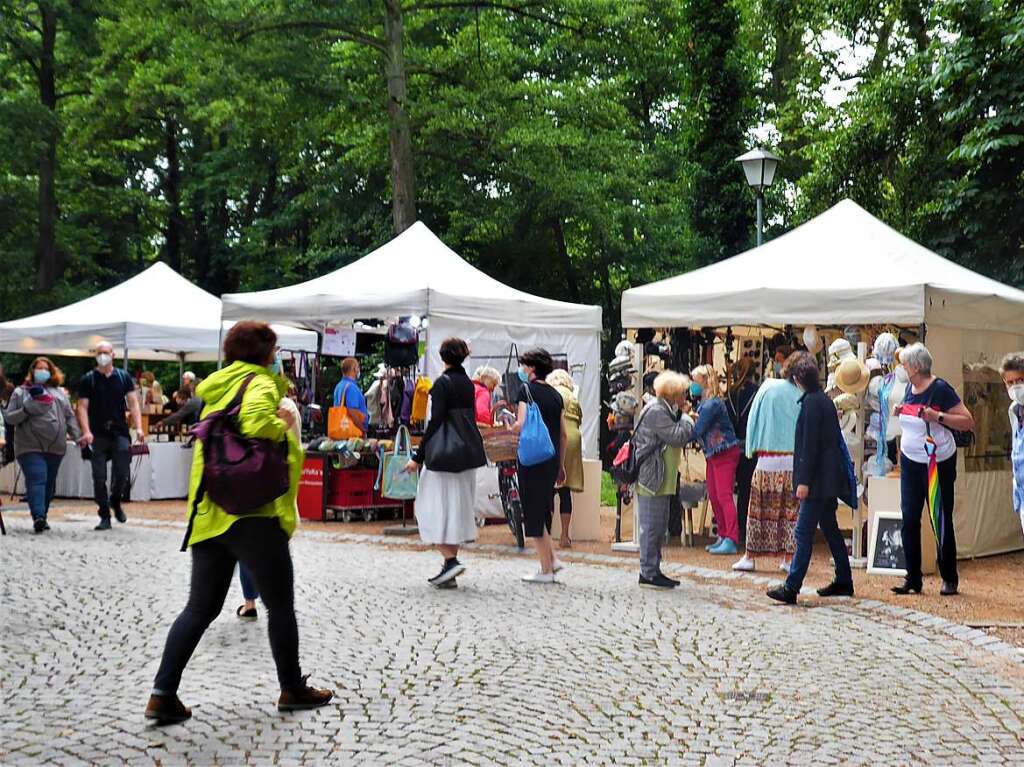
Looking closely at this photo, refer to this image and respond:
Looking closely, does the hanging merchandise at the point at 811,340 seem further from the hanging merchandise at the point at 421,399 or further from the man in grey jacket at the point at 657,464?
the hanging merchandise at the point at 421,399

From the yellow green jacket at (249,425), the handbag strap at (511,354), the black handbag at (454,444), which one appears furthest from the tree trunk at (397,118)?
the yellow green jacket at (249,425)

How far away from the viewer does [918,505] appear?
32.6ft

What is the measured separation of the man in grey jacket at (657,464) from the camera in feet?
32.4

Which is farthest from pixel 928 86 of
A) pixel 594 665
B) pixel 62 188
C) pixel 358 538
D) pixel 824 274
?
pixel 62 188

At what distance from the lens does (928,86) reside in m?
19.8

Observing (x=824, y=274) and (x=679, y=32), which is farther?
(x=679, y=32)

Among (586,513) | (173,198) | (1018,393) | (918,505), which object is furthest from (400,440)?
(173,198)

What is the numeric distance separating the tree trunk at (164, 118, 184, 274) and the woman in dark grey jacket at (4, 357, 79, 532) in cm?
2386

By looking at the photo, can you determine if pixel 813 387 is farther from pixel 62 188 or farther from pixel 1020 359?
pixel 62 188

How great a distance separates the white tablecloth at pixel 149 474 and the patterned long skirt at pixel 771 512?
9.65 metres

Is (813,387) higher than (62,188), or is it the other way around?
(62,188)

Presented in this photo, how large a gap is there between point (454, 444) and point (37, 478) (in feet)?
19.9

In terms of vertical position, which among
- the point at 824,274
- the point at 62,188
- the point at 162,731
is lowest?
the point at 162,731

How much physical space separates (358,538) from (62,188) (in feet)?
81.4
